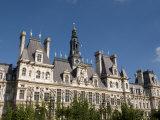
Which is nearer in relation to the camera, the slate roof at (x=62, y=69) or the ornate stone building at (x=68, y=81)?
the ornate stone building at (x=68, y=81)

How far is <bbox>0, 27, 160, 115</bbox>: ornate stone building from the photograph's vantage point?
214 ft

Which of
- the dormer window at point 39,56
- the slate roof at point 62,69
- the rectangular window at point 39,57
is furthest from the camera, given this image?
the slate roof at point 62,69

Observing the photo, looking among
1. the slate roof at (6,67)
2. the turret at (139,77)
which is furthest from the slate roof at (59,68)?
the turret at (139,77)

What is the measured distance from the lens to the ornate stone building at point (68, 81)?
65344 mm

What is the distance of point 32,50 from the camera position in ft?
237

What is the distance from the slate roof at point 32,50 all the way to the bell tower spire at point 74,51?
30.8 ft

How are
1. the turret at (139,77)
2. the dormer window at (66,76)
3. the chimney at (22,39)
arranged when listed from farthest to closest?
the turret at (139,77)
the dormer window at (66,76)
the chimney at (22,39)

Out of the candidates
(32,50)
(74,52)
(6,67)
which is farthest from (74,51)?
(6,67)

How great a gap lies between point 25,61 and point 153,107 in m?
46.5

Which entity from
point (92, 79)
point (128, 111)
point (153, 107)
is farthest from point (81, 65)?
point (153, 107)

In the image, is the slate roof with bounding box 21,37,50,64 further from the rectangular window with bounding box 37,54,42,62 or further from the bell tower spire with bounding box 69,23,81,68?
the bell tower spire with bounding box 69,23,81,68

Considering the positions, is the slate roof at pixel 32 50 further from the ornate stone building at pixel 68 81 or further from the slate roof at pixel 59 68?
the slate roof at pixel 59 68

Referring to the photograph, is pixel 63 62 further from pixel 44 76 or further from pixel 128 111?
pixel 128 111

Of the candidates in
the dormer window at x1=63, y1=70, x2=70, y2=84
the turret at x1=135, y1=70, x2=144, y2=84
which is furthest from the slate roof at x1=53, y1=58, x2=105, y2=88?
the turret at x1=135, y1=70, x2=144, y2=84
